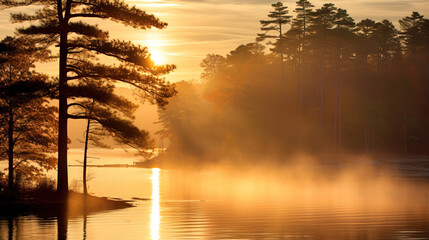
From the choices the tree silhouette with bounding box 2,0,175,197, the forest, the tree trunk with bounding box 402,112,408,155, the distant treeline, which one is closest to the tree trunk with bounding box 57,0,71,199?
the tree silhouette with bounding box 2,0,175,197

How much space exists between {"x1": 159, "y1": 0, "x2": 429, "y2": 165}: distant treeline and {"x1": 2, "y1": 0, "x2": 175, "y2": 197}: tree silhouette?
5960 cm

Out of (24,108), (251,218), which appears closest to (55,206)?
(24,108)

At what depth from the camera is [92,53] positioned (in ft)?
110

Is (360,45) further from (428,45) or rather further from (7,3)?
(7,3)

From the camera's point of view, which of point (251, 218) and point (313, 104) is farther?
point (313, 104)

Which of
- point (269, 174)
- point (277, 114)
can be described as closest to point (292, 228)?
point (269, 174)

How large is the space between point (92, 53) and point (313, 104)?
70.7m

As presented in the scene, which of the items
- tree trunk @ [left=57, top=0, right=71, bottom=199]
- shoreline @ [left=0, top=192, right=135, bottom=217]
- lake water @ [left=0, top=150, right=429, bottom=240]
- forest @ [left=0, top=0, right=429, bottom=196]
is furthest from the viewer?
forest @ [left=0, top=0, right=429, bottom=196]

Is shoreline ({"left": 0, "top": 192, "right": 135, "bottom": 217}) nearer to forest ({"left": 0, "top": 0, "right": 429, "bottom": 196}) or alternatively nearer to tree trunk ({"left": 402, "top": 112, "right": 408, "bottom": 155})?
forest ({"left": 0, "top": 0, "right": 429, "bottom": 196})

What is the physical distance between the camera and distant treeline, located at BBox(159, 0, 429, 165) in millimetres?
95375

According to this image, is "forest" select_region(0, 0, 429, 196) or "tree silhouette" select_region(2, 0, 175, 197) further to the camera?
"forest" select_region(0, 0, 429, 196)

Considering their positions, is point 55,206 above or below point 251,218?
above

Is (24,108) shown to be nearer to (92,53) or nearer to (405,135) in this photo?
(92,53)

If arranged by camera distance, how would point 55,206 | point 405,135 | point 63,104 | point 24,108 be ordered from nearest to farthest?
1. point 55,206
2. point 63,104
3. point 24,108
4. point 405,135
